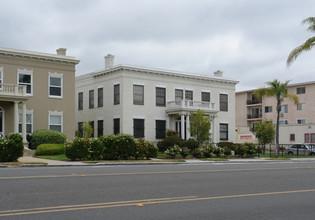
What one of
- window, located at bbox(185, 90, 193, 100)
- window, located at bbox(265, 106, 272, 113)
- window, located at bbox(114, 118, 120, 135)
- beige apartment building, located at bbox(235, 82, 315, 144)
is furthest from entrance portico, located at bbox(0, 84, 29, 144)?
window, located at bbox(265, 106, 272, 113)

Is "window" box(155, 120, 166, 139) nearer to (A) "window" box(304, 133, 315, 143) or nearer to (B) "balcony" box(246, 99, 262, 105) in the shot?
(A) "window" box(304, 133, 315, 143)

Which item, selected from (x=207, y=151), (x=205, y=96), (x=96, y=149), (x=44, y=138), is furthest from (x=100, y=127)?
(x=96, y=149)

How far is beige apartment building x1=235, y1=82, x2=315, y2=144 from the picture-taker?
57812mm

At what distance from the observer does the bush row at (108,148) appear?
82.7ft

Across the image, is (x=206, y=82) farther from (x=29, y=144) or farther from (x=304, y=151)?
(x=29, y=144)

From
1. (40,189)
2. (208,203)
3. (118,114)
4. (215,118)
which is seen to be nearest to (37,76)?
(118,114)

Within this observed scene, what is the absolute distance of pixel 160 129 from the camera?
144ft

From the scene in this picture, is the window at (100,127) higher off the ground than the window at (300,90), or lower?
lower

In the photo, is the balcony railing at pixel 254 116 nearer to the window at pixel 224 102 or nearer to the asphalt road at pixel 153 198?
the window at pixel 224 102

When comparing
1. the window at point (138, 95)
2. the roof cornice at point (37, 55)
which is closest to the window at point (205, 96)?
the window at point (138, 95)

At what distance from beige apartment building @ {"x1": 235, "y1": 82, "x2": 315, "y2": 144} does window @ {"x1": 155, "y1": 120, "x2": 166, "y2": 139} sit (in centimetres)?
1983

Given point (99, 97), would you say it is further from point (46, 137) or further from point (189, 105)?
point (46, 137)

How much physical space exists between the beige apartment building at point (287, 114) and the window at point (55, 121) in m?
31.2

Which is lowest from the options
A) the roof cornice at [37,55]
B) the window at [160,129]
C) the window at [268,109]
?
the window at [160,129]
